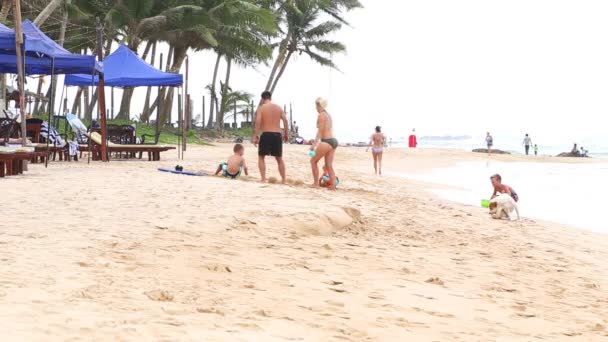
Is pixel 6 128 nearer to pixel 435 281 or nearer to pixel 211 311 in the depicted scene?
pixel 435 281

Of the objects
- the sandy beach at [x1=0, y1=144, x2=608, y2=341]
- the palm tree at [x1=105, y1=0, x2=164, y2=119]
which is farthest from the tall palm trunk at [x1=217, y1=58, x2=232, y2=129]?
the sandy beach at [x1=0, y1=144, x2=608, y2=341]

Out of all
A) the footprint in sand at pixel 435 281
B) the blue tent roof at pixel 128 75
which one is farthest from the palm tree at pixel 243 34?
the footprint in sand at pixel 435 281

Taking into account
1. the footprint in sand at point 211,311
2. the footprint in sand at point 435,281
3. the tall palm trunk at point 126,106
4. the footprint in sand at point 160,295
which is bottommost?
the footprint in sand at point 435,281

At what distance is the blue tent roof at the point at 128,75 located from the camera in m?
14.7

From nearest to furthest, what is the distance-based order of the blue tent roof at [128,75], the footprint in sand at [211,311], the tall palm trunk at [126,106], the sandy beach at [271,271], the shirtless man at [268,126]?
1. the sandy beach at [271,271]
2. the footprint in sand at [211,311]
3. the shirtless man at [268,126]
4. the blue tent roof at [128,75]
5. the tall palm trunk at [126,106]

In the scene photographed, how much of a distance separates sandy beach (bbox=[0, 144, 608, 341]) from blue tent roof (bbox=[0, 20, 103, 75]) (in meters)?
3.01

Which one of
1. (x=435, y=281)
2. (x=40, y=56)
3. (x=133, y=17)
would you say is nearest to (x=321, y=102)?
(x=435, y=281)

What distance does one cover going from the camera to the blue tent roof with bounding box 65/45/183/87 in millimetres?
14719

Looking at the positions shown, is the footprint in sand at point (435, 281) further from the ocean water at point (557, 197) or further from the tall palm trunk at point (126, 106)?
the tall palm trunk at point (126, 106)

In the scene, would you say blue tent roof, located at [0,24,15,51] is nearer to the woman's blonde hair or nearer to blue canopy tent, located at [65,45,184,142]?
the woman's blonde hair

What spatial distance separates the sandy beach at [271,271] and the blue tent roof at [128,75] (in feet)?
23.4

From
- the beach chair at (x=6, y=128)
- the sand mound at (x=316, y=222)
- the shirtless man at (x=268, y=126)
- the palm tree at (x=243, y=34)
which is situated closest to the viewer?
the sand mound at (x=316, y=222)

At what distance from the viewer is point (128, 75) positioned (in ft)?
48.3

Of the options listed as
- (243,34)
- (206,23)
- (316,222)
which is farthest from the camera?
(243,34)
